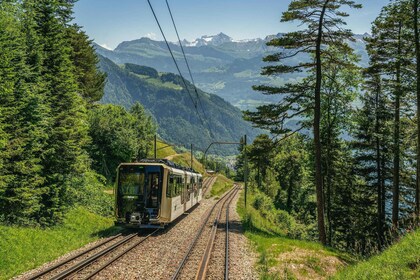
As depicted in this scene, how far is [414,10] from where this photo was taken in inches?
720

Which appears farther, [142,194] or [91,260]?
[142,194]

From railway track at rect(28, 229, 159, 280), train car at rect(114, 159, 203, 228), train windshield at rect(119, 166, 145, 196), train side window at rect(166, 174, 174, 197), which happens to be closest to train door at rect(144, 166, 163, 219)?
train car at rect(114, 159, 203, 228)

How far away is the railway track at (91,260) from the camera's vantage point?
460 inches

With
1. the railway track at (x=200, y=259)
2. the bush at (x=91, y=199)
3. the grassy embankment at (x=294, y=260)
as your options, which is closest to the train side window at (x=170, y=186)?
the railway track at (x=200, y=259)

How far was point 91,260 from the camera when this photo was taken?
1347cm

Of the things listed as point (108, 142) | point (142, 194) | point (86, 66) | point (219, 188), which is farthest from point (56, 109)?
point (219, 188)

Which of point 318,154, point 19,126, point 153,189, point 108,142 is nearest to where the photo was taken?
point 19,126

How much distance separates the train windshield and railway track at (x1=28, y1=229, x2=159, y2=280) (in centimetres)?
293

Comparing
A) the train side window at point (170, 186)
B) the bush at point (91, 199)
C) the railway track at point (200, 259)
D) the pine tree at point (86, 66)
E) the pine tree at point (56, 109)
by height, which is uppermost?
the pine tree at point (86, 66)

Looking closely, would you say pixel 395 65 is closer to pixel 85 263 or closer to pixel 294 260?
pixel 294 260

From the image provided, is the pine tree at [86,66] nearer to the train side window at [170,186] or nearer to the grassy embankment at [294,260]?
the train side window at [170,186]

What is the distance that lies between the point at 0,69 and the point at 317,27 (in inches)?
638

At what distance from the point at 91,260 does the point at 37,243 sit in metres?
3.51

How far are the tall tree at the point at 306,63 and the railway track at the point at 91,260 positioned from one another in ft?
32.2
